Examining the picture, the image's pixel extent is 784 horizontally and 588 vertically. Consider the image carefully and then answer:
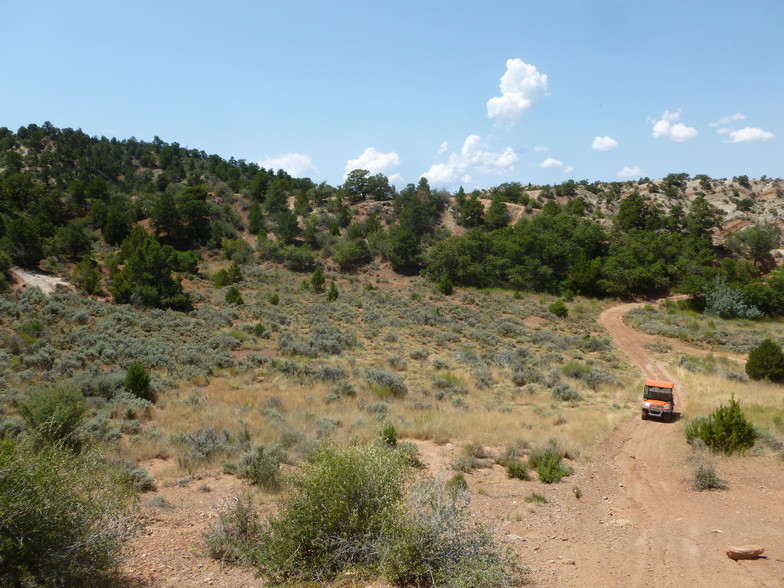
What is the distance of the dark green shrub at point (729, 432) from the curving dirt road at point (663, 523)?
519mm

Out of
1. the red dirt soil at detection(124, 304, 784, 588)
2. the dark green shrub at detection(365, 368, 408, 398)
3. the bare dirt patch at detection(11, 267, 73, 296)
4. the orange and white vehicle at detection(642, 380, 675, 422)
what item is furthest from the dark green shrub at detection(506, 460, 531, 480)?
the bare dirt patch at detection(11, 267, 73, 296)

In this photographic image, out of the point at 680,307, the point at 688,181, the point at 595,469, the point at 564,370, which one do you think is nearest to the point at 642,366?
the point at 564,370

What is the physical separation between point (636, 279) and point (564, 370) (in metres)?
30.6

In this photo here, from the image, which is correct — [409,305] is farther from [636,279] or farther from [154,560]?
[154,560]

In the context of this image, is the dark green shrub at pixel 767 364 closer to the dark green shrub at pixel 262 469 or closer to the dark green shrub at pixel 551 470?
the dark green shrub at pixel 551 470

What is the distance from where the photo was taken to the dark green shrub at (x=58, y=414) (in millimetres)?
9289

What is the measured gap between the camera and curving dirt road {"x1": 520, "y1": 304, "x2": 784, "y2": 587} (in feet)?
20.5

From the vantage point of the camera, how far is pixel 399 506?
5.44 metres

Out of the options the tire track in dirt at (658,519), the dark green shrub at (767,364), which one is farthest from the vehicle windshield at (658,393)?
the dark green shrub at (767,364)

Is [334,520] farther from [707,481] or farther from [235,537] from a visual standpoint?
[707,481]

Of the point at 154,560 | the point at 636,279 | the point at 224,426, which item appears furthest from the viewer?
the point at 636,279

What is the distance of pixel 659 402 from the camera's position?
15.8 meters

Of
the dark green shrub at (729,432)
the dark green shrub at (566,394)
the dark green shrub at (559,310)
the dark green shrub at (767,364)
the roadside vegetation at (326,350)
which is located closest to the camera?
the roadside vegetation at (326,350)

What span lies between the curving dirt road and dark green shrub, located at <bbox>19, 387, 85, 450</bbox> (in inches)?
376
